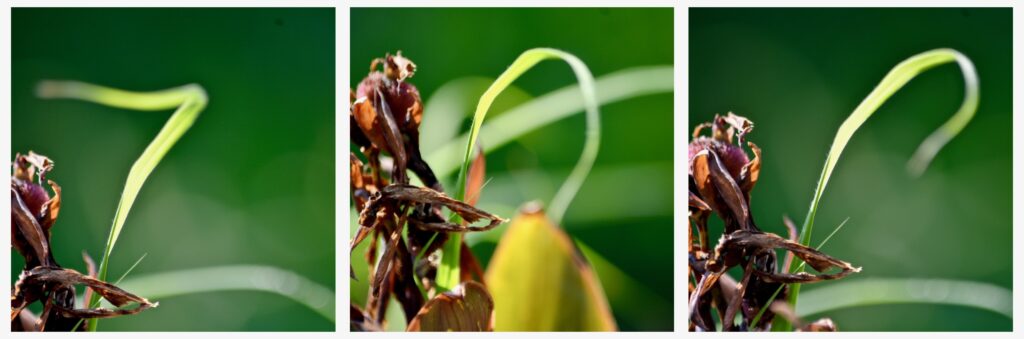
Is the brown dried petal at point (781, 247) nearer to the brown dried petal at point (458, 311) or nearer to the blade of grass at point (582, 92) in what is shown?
the blade of grass at point (582, 92)

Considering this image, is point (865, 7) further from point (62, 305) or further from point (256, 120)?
point (62, 305)

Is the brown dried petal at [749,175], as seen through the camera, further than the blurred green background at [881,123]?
No

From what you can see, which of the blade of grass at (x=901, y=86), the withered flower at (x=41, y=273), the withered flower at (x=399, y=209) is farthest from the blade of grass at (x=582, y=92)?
the withered flower at (x=41, y=273)

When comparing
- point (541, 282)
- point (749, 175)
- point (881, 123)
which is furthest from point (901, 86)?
point (541, 282)

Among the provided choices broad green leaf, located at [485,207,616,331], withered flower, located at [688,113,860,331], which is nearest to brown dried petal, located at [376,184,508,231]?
broad green leaf, located at [485,207,616,331]

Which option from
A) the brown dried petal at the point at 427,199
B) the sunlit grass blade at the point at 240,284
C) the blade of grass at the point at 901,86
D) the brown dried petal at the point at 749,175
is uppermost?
the blade of grass at the point at 901,86
